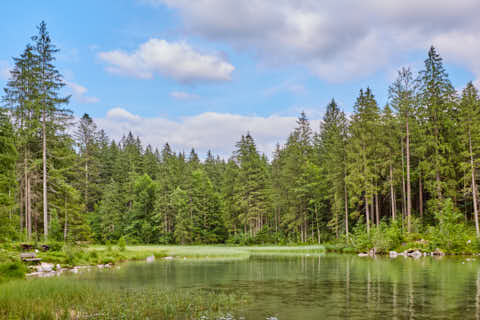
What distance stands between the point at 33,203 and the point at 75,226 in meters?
9.01

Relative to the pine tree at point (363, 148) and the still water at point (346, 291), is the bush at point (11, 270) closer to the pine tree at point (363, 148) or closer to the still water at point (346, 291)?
the still water at point (346, 291)

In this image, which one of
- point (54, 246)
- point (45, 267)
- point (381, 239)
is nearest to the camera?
point (45, 267)

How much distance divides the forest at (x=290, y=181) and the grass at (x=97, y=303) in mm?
8131

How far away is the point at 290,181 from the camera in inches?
2640

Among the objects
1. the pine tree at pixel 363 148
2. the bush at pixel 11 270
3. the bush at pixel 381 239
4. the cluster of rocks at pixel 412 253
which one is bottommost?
the cluster of rocks at pixel 412 253

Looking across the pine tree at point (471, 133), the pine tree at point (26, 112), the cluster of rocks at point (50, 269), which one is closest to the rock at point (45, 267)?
the cluster of rocks at point (50, 269)

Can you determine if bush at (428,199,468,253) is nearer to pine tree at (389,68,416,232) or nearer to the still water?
pine tree at (389,68,416,232)

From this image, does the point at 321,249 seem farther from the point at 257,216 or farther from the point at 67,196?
the point at 67,196

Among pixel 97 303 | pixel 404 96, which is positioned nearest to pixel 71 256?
pixel 97 303

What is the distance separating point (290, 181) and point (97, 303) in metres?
55.9

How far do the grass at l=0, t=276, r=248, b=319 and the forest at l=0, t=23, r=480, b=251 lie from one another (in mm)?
8131

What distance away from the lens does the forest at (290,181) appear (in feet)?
120

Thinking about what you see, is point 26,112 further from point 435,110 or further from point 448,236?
point 435,110

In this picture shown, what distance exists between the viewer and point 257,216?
7100cm
